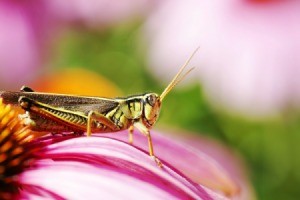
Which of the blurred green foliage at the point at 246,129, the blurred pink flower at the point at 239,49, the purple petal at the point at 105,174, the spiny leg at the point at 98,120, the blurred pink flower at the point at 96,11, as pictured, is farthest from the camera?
the blurred pink flower at the point at 96,11

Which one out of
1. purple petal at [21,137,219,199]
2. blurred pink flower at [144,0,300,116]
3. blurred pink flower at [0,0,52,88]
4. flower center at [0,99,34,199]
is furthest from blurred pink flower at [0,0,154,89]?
purple petal at [21,137,219,199]

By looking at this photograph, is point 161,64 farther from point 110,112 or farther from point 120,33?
point 110,112

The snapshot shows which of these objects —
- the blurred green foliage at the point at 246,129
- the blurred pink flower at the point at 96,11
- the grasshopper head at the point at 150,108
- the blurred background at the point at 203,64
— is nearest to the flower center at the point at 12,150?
the grasshopper head at the point at 150,108

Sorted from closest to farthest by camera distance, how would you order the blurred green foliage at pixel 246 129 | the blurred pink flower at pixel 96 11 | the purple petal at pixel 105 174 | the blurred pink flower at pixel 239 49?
the purple petal at pixel 105 174 → the blurred pink flower at pixel 239 49 → the blurred green foliage at pixel 246 129 → the blurred pink flower at pixel 96 11

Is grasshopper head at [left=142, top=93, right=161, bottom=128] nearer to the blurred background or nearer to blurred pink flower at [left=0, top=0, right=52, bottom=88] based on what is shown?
the blurred background

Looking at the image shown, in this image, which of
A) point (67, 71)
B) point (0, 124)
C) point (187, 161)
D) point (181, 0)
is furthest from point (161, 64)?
point (0, 124)

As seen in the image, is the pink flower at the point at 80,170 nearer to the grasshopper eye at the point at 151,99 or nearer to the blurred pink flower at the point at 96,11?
the grasshopper eye at the point at 151,99

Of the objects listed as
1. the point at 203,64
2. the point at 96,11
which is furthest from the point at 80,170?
the point at 96,11
